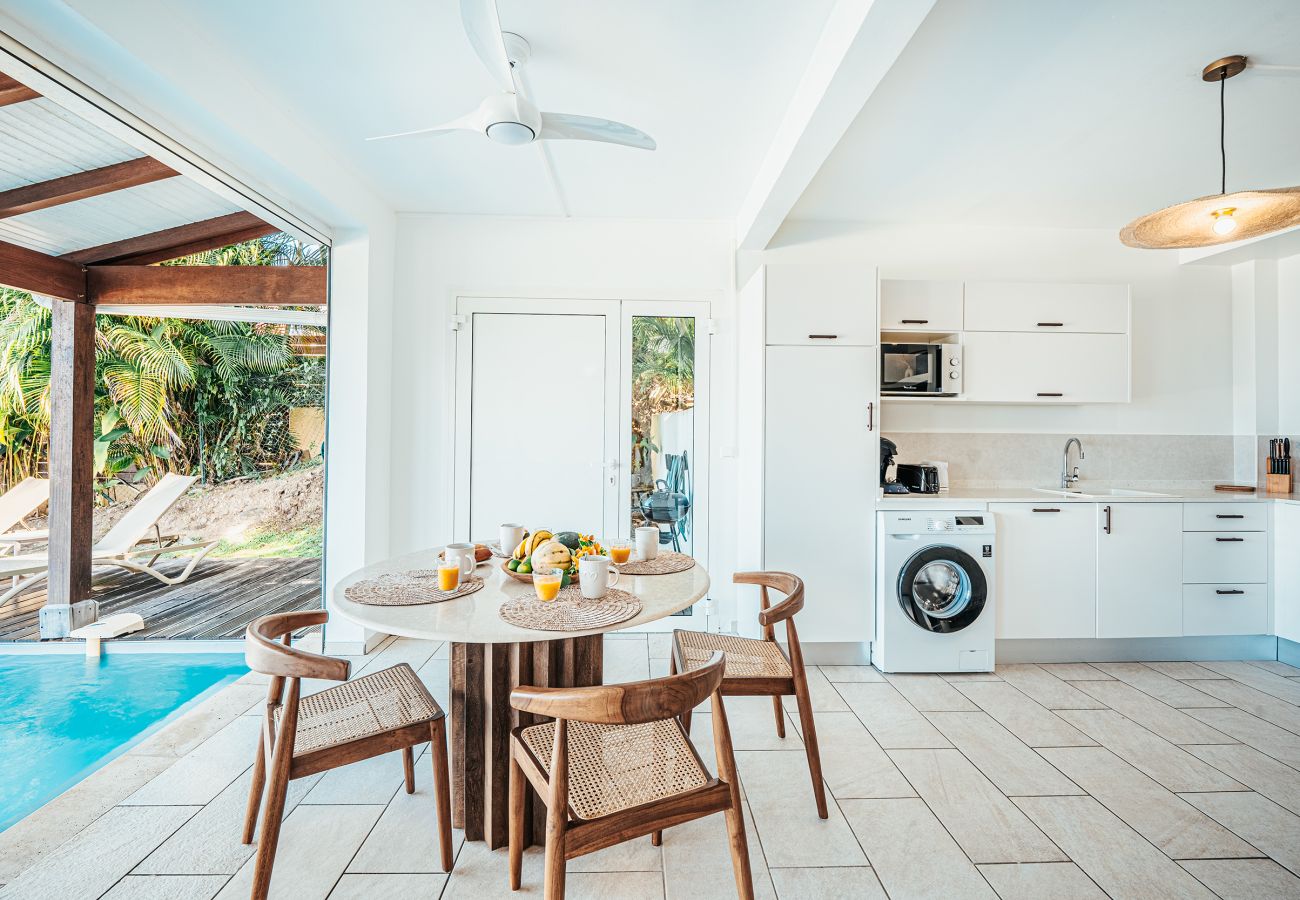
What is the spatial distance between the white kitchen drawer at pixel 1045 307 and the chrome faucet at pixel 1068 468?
28.4 inches

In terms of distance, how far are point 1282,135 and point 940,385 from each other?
5.72 feet

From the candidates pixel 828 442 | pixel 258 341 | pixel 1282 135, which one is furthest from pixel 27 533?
pixel 1282 135

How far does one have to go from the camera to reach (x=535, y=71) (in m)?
2.24

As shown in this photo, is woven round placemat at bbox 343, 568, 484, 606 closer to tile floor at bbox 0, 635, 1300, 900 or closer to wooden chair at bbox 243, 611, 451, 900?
wooden chair at bbox 243, 611, 451, 900

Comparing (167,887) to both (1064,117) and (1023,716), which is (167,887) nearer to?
(1023,716)

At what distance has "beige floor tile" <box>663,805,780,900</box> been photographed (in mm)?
1578

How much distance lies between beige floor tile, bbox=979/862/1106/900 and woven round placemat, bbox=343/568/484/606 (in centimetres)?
173

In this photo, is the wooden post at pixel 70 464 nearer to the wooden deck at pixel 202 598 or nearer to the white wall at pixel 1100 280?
the wooden deck at pixel 202 598

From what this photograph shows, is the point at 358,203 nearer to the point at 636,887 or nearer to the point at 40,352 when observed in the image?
the point at 40,352

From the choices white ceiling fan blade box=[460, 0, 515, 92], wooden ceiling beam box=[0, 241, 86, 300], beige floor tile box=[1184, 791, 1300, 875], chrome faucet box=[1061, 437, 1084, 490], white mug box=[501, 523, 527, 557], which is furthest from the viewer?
chrome faucet box=[1061, 437, 1084, 490]

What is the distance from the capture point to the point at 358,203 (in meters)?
3.20

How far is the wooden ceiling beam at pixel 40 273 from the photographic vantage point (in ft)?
9.26

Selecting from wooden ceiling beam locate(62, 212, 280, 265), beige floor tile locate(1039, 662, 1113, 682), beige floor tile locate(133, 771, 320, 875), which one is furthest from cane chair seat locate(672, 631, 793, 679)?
wooden ceiling beam locate(62, 212, 280, 265)

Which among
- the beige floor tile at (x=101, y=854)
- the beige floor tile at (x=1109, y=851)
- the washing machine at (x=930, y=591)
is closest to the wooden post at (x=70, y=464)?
the beige floor tile at (x=101, y=854)
